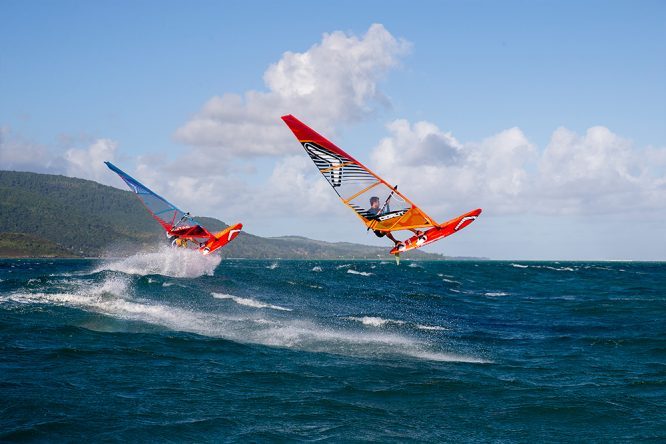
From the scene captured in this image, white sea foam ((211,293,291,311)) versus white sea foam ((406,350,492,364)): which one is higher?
white sea foam ((211,293,291,311))

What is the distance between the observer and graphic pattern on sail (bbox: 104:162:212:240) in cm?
3284

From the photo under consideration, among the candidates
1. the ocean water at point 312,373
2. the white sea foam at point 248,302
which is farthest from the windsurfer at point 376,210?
the white sea foam at point 248,302

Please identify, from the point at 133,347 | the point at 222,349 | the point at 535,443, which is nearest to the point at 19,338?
the point at 133,347

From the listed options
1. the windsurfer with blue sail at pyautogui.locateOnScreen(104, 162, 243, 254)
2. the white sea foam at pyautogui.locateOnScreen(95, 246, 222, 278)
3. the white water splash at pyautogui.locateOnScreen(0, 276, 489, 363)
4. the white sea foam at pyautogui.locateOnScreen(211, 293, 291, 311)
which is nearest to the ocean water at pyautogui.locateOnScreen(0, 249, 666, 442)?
the white water splash at pyautogui.locateOnScreen(0, 276, 489, 363)

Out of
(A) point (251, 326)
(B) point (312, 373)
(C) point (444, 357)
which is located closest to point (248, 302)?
(A) point (251, 326)

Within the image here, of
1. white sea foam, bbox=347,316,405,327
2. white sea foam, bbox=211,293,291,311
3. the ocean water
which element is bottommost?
the ocean water

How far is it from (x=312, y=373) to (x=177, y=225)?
18.8 meters

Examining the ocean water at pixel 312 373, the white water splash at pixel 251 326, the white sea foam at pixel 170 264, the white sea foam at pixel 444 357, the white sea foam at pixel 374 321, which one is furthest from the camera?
the white sea foam at pixel 170 264

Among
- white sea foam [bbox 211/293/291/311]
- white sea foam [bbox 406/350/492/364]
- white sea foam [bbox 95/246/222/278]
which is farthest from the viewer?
white sea foam [bbox 95/246/222/278]

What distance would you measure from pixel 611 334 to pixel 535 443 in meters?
16.0

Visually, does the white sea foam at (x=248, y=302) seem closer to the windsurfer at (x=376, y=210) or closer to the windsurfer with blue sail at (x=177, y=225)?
the windsurfer with blue sail at (x=177, y=225)

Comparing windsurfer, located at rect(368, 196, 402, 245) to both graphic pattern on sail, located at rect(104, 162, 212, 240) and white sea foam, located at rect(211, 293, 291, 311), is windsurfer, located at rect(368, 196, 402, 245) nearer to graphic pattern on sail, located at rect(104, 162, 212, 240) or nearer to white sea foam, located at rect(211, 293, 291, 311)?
white sea foam, located at rect(211, 293, 291, 311)

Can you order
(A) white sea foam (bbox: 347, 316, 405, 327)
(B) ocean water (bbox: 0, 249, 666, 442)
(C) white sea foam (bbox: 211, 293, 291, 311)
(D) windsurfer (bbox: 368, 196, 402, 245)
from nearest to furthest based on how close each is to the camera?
(B) ocean water (bbox: 0, 249, 666, 442)
(D) windsurfer (bbox: 368, 196, 402, 245)
(A) white sea foam (bbox: 347, 316, 405, 327)
(C) white sea foam (bbox: 211, 293, 291, 311)

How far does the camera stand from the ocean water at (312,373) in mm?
12836
